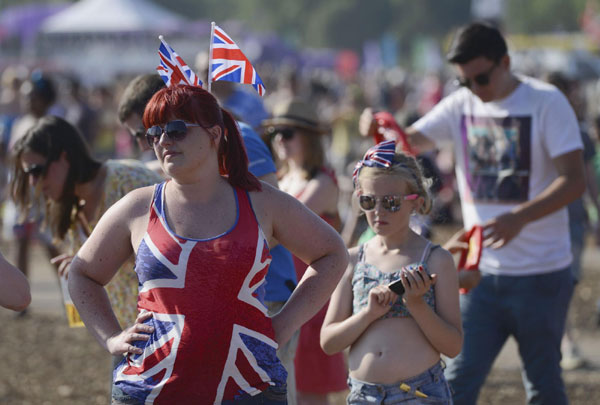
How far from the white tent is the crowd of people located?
2467 cm

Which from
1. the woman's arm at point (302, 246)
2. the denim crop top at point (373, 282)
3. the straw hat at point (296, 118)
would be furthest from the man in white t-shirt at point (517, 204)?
the woman's arm at point (302, 246)

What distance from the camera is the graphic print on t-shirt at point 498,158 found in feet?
14.8

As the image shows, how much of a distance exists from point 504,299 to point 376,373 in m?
1.12

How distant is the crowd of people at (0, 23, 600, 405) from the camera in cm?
295

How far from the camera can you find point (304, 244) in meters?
3.17

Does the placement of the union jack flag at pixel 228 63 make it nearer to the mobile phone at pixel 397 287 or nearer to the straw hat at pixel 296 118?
the mobile phone at pixel 397 287

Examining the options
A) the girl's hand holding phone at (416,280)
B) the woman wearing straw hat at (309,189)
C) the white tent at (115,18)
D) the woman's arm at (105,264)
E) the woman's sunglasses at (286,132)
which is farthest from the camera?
the white tent at (115,18)

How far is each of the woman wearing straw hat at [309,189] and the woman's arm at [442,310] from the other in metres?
1.34

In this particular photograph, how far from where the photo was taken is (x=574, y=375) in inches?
267

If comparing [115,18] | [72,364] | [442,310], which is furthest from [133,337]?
[115,18]

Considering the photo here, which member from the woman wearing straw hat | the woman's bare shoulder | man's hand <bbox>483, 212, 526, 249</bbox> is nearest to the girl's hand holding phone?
man's hand <bbox>483, 212, 526, 249</bbox>

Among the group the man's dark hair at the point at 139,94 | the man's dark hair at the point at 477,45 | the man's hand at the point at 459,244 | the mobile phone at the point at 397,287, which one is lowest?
the man's hand at the point at 459,244

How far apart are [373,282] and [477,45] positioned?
55.1 inches

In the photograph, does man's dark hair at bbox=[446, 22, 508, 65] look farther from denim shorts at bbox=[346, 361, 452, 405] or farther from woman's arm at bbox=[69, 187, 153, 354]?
woman's arm at bbox=[69, 187, 153, 354]
